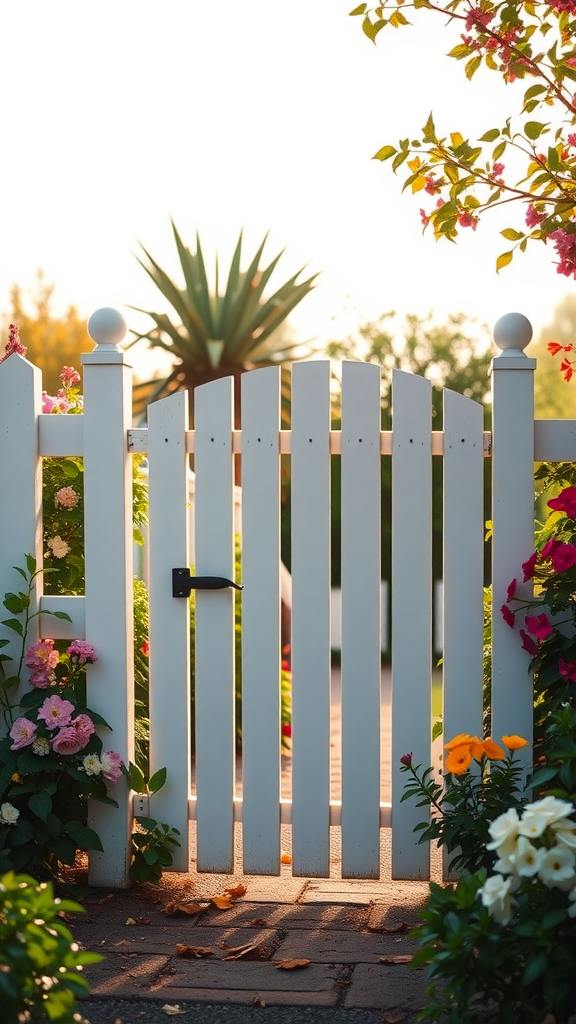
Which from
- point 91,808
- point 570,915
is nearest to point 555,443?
point 570,915

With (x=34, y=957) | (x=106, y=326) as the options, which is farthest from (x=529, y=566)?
(x=34, y=957)

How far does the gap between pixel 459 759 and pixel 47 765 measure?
48.1 inches

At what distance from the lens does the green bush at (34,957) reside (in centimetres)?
162

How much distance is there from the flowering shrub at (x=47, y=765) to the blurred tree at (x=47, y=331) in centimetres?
2141

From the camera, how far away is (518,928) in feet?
6.01

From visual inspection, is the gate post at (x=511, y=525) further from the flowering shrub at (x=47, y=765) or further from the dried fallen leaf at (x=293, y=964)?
the flowering shrub at (x=47, y=765)

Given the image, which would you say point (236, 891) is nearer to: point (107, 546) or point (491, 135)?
point (107, 546)

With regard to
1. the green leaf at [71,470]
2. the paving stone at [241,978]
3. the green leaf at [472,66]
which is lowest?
the paving stone at [241,978]

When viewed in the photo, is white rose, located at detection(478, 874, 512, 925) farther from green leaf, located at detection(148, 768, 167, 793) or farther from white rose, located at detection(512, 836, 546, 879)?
green leaf, located at detection(148, 768, 167, 793)

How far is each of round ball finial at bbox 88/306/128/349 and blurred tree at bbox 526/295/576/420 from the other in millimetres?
26719

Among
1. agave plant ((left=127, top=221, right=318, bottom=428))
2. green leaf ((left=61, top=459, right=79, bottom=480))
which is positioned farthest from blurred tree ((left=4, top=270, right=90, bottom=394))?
green leaf ((left=61, top=459, right=79, bottom=480))

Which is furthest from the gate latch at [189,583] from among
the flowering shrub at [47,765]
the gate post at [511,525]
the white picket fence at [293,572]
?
the gate post at [511,525]

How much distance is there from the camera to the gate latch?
3165mm

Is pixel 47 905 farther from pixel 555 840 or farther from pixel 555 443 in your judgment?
pixel 555 443
